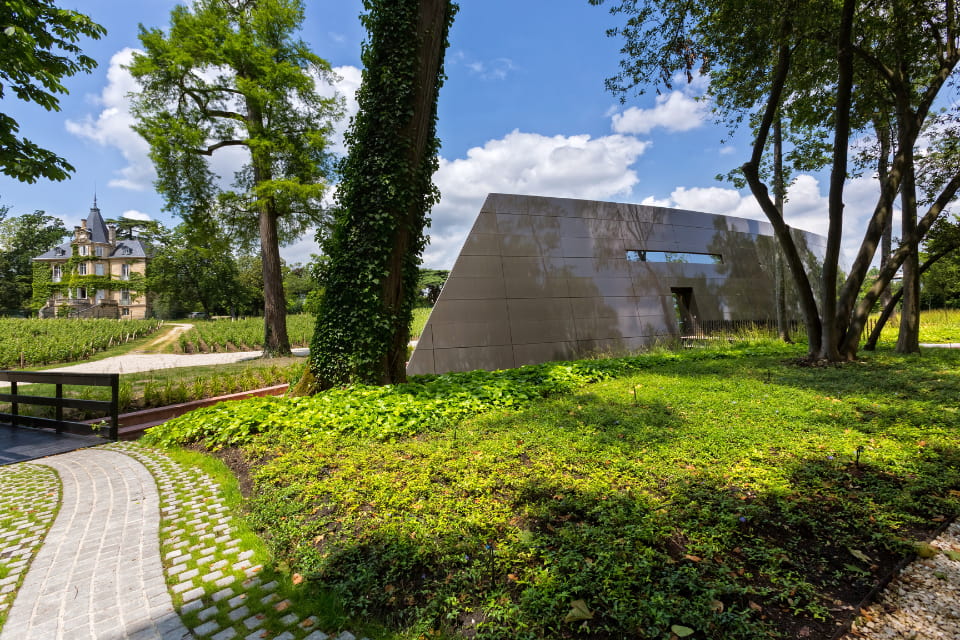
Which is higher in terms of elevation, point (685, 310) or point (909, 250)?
point (909, 250)

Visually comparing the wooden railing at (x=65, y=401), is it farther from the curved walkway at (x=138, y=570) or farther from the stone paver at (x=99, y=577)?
the stone paver at (x=99, y=577)

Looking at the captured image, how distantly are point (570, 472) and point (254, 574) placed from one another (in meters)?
2.24

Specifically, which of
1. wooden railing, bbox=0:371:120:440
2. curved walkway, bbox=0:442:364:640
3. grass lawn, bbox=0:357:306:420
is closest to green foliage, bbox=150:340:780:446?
wooden railing, bbox=0:371:120:440

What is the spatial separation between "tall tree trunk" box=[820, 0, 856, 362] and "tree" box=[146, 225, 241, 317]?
1715 inches

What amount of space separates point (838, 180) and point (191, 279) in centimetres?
4975

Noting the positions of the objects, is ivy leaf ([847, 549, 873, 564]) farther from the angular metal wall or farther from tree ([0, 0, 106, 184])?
tree ([0, 0, 106, 184])

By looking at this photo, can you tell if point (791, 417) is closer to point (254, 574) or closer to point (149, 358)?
point (254, 574)

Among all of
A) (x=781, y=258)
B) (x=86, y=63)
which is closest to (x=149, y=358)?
(x=86, y=63)

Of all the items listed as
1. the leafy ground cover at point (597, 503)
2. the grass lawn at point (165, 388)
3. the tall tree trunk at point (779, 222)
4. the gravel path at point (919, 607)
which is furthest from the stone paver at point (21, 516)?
the tall tree trunk at point (779, 222)

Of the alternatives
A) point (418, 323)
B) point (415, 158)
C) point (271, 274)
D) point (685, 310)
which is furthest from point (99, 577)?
point (418, 323)

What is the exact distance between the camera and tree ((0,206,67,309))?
39.8 meters

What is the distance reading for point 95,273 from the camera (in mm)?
47031

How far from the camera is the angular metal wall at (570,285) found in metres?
9.70

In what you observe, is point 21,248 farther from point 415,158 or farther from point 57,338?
point 415,158
